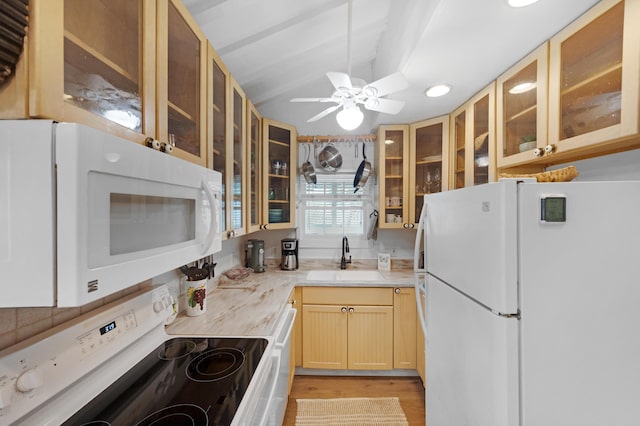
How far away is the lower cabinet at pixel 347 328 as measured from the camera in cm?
219

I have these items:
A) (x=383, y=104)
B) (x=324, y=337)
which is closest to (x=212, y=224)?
(x=383, y=104)

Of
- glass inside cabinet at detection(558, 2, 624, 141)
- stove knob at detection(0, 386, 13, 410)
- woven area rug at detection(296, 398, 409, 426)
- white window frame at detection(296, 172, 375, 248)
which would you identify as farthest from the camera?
white window frame at detection(296, 172, 375, 248)

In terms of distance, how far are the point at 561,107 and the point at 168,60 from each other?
5.58 feet

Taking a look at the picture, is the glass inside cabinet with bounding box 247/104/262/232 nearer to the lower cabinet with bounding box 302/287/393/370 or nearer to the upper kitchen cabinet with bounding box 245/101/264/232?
the upper kitchen cabinet with bounding box 245/101/264/232

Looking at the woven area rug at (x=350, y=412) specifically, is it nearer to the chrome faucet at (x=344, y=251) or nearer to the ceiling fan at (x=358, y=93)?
the chrome faucet at (x=344, y=251)

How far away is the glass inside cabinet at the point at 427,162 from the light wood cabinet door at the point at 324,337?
3.75 feet

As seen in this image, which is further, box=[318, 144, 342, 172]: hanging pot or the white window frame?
the white window frame

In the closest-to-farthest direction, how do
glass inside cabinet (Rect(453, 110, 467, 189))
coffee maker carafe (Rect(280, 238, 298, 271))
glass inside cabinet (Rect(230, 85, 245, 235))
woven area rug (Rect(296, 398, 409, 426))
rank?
glass inside cabinet (Rect(230, 85, 245, 235))
woven area rug (Rect(296, 398, 409, 426))
glass inside cabinet (Rect(453, 110, 467, 189))
coffee maker carafe (Rect(280, 238, 298, 271))

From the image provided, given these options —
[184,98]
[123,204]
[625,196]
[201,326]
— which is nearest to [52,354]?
[123,204]

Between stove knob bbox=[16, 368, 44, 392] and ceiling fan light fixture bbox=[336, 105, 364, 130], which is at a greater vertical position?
ceiling fan light fixture bbox=[336, 105, 364, 130]

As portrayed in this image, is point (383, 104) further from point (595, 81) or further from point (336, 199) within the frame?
point (336, 199)

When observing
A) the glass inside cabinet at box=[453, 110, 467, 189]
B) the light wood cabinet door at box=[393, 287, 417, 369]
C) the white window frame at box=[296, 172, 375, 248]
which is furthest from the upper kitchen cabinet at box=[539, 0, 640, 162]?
the white window frame at box=[296, 172, 375, 248]

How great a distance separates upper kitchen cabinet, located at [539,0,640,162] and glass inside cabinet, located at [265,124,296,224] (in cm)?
187

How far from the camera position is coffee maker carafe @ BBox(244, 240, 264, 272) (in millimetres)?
2455
